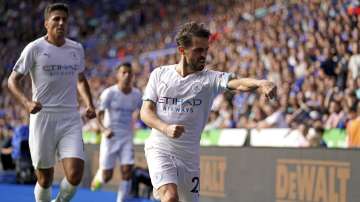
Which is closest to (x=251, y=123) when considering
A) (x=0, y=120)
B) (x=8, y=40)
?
(x=0, y=120)

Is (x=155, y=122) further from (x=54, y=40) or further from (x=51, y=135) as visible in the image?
(x=54, y=40)

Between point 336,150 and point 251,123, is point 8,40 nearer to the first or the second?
point 251,123

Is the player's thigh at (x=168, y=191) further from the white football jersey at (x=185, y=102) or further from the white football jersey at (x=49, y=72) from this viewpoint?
the white football jersey at (x=49, y=72)

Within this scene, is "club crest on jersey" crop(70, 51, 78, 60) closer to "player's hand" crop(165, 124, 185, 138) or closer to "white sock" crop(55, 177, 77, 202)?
"white sock" crop(55, 177, 77, 202)

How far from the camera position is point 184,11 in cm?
3094

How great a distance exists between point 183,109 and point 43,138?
2624mm

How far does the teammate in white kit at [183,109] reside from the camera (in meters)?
6.79

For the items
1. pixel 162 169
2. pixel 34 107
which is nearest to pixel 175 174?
A: pixel 162 169

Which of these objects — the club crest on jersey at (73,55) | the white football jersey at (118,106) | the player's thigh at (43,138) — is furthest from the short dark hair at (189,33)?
the white football jersey at (118,106)

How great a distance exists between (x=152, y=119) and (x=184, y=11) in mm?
24457

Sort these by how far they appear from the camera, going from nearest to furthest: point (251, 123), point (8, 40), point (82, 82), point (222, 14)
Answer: point (82, 82) < point (251, 123) < point (222, 14) < point (8, 40)

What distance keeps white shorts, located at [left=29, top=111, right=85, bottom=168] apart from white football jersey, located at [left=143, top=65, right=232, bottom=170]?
2.15 metres

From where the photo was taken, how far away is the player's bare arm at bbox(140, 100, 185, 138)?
20.0ft

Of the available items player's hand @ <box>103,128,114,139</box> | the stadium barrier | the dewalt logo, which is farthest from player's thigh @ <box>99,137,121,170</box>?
the dewalt logo
